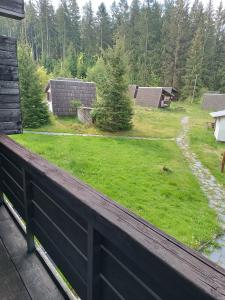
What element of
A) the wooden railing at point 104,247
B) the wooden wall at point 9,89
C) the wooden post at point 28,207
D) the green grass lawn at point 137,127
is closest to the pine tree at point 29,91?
the green grass lawn at point 137,127

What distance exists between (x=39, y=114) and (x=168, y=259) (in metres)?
15.7

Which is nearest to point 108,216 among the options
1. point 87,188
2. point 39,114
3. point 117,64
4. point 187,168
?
point 87,188

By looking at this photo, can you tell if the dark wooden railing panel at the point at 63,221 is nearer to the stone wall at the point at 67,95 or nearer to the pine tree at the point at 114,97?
the pine tree at the point at 114,97

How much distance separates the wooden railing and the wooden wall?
2.85 ft

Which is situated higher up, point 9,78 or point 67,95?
point 9,78

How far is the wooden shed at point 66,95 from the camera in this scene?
1819cm

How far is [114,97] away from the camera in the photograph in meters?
14.7

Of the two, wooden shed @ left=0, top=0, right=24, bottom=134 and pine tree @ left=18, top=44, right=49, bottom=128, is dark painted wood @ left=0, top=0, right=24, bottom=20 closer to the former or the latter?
wooden shed @ left=0, top=0, right=24, bottom=134

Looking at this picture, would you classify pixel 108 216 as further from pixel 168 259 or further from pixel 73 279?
pixel 73 279

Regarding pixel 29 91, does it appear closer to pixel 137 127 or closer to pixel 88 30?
pixel 137 127

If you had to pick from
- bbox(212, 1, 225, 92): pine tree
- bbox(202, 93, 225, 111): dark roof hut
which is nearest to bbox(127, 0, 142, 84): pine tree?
bbox(212, 1, 225, 92): pine tree

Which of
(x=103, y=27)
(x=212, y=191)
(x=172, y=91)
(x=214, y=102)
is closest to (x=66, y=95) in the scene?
(x=212, y=191)

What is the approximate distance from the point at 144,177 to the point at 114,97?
24.8 feet

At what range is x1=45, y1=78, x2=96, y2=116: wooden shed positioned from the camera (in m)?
18.2
